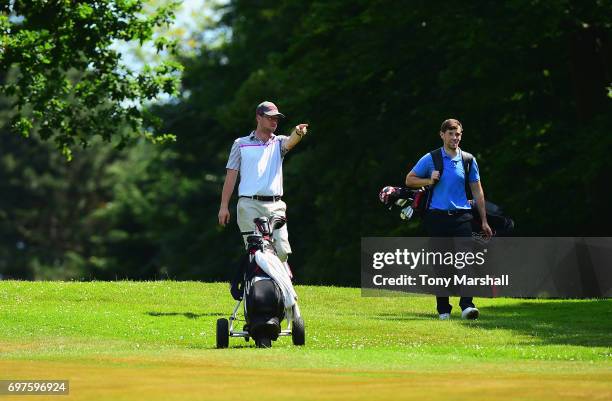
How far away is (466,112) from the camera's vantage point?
3247cm

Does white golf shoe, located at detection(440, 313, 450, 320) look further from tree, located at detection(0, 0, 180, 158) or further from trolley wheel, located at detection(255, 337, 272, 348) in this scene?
tree, located at detection(0, 0, 180, 158)

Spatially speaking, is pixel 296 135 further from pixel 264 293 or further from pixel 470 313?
pixel 470 313

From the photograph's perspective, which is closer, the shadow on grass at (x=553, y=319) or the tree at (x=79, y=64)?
the shadow on grass at (x=553, y=319)

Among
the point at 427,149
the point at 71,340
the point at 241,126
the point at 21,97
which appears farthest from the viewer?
the point at 241,126

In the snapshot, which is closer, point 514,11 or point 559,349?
point 559,349

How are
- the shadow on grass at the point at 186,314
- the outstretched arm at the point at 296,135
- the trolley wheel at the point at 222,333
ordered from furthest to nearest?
the shadow on grass at the point at 186,314
the trolley wheel at the point at 222,333
the outstretched arm at the point at 296,135

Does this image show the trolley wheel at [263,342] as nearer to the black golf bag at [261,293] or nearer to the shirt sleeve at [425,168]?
the black golf bag at [261,293]

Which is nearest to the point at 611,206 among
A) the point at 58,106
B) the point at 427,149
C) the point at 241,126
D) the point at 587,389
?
the point at 427,149

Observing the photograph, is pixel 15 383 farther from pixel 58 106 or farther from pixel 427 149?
pixel 427 149

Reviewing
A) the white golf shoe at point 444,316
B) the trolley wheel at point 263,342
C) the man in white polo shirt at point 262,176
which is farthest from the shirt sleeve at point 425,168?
the trolley wheel at point 263,342

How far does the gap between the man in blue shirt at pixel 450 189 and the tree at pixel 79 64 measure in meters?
13.2

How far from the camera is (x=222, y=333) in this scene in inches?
557

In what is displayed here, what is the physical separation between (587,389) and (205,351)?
4.35 metres

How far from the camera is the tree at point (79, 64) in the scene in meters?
28.5
